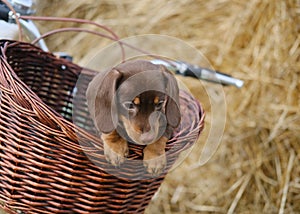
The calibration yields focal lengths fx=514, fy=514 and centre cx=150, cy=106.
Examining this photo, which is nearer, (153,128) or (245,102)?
(153,128)

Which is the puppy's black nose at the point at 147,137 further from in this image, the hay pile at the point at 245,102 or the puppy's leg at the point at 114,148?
the hay pile at the point at 245,102

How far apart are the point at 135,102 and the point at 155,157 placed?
143 millimetres

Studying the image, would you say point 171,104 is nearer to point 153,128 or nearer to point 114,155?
point 153,128

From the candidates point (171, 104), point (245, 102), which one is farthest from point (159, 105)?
point (245, 102)

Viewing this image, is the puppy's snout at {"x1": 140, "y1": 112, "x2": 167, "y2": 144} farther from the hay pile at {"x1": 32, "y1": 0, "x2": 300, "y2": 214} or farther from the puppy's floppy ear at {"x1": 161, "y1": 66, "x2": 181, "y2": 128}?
the hay pile at {"x1": 32, "y1": 0, "x2": 300, "y2": 214}

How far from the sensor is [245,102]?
255 centimetres

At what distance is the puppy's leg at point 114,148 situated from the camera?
3.99 feet

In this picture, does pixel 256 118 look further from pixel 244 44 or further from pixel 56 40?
pixel 56 40

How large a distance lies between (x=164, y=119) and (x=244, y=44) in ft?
4.65

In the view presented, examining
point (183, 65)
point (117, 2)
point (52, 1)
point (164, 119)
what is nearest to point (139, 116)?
point (164, 119)

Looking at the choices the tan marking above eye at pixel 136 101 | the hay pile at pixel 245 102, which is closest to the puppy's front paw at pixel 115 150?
the tan marking above eye at pixel 136 101

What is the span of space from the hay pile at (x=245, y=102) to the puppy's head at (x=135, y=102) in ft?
4.16

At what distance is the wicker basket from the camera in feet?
3.98

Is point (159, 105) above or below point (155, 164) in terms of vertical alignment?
above
